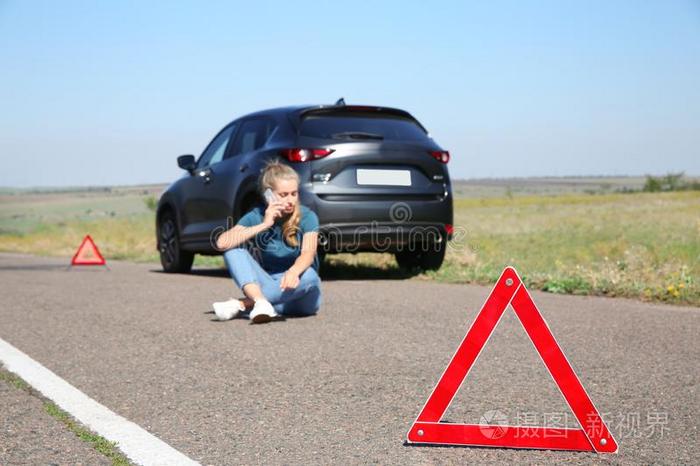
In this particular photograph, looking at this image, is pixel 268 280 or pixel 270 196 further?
pixel 268 280

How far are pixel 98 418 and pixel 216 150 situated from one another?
8.22 metres

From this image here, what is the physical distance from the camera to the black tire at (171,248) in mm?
12781

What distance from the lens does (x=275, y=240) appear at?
7.34 m

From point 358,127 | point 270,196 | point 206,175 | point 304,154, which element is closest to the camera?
point 270,196

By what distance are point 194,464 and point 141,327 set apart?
3.84 m

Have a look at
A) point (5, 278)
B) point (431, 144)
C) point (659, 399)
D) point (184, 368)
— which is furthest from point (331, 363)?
point (5, 278)

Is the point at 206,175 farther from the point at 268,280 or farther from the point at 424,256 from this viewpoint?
the point at 268,280

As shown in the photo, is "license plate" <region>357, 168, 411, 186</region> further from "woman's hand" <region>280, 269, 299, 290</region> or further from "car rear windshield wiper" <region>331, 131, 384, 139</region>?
"woman's hand" <region>280, 269, 299, 290</region>

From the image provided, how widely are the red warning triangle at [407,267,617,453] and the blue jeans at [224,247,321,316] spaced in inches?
146

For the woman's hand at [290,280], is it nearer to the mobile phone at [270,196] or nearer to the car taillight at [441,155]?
the mobile phone at [270,196]

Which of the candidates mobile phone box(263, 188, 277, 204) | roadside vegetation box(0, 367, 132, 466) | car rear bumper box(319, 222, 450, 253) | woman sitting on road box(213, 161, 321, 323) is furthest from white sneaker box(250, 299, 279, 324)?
car rear bumper box(319, 222, 450, 253)

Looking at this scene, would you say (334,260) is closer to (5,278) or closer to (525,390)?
(5,278)

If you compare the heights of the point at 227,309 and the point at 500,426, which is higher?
the point at 500,426

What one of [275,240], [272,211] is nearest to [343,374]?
[272,211]
